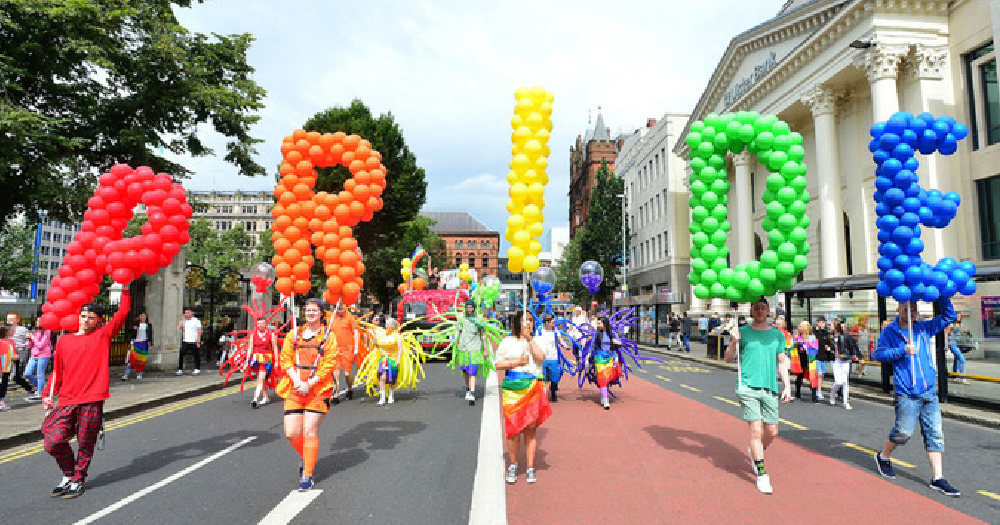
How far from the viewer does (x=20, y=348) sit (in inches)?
466

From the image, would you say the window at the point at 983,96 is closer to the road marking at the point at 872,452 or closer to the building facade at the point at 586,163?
the road marking at the point at 872,452

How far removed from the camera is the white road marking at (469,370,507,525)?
4488mm

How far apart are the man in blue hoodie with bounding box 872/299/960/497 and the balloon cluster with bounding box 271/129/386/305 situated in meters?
5.95

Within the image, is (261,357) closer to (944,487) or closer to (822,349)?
(944,487)

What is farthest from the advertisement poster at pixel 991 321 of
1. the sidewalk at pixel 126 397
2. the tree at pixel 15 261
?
the tree at pixel 15 261

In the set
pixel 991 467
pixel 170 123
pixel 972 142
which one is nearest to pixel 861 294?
pixel 972 142

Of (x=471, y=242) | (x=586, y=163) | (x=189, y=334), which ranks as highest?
(x=586, y=163)

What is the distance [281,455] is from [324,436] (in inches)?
40.5

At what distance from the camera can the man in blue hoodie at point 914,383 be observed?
17.8 ft

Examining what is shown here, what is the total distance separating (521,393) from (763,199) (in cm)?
383

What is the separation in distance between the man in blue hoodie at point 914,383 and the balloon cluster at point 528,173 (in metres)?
3.86

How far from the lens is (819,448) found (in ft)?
23.1

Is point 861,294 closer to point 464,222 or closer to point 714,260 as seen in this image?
point 714,260

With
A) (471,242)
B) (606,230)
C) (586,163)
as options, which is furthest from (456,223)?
(606,230)
